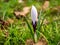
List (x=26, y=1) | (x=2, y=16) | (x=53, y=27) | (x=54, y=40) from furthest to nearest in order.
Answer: (x=26, y=1) < (x=2, y=16) < (x=53, y=27) < (x=54, y=40)

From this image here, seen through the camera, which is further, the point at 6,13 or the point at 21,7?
the point at 21,7

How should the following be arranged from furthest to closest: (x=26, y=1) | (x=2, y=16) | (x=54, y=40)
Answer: (x=26, y=1)
(x=2, y=16)
(x=54, y=40)

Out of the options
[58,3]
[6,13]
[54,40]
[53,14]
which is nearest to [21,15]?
[6,13]

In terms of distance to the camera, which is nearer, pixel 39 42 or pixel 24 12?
pixel 39 42

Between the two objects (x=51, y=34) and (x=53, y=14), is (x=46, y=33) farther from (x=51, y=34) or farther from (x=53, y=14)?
(x=53, y=14)

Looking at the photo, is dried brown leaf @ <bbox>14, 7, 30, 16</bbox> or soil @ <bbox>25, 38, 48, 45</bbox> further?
dried brown leaf @ <bbox>14, 7, 30, 16</bbox>

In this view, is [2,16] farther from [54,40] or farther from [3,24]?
[54,40]

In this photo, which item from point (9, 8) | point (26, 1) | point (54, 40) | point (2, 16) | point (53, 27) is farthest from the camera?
point (26, 1)

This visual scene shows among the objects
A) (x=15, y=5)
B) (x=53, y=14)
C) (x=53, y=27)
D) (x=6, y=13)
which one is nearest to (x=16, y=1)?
(x=15, y=5)

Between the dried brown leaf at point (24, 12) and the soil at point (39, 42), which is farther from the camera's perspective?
the dried brown leaf at point (24, 12)
